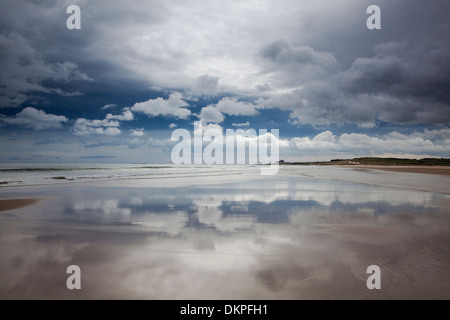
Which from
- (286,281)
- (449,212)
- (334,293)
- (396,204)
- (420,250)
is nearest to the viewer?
(334,293)

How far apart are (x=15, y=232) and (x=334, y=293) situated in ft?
31.5

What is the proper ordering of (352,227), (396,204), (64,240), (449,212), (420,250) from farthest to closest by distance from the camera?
(396,204), (449,212), (352,227), (64,240), (420,250)

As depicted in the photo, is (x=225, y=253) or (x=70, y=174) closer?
(x=225, y=253)

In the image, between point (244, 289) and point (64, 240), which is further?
point (64, 240)

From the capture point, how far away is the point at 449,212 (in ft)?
36.6

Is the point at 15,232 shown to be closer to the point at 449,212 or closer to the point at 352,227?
the point at 352,227

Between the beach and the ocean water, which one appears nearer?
the beach

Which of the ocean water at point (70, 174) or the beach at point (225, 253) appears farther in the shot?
the ocean water at point (70, 174)
